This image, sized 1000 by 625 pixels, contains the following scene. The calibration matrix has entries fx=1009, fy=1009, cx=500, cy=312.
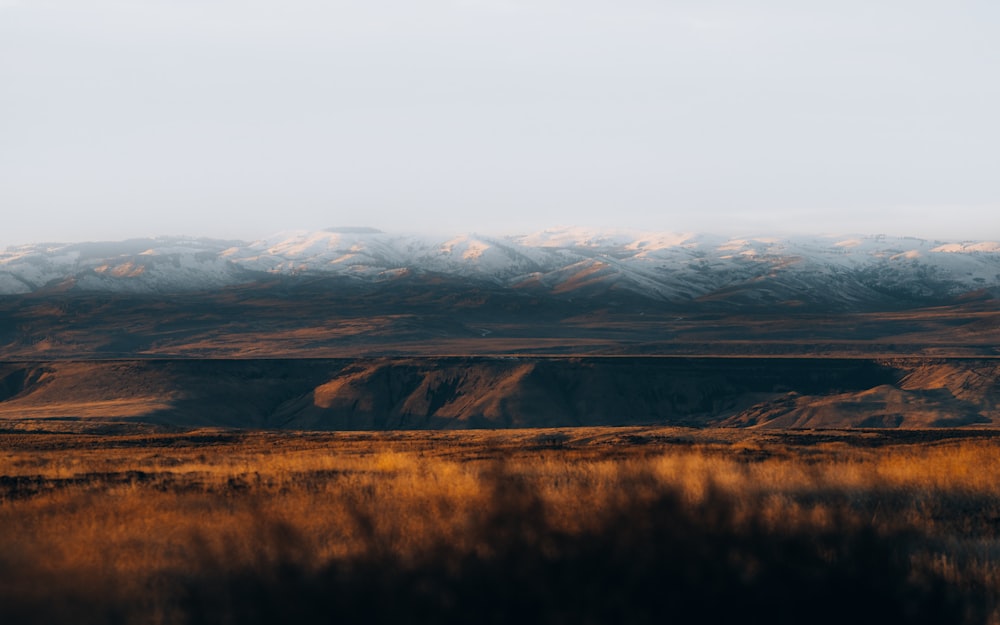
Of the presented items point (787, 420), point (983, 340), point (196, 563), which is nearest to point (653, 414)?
point (787, 420)

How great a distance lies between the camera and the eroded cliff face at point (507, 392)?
271 ft

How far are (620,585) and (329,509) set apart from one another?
20.0 ft

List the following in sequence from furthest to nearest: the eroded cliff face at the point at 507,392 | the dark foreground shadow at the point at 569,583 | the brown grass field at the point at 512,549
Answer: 1. the eroded cliff face at the point at 507,392
2. the brown grass field at the point at 512,549
3. the dark foreground shadow at the point at 569,583

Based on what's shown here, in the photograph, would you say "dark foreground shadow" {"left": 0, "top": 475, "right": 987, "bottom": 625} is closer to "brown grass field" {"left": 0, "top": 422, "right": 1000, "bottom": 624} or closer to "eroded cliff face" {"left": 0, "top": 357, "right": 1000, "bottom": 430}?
"brown grass field" {"left": 0, "top": 422, "right": 1000, "bottom": 624}

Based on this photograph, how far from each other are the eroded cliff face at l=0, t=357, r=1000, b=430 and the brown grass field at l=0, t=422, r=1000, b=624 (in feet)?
191

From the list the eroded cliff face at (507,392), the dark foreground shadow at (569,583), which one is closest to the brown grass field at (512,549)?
the dark foreground shadow at (569,583)

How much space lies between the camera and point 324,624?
1612 cm

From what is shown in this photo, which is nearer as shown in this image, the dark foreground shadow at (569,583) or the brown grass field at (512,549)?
the dark foreground shadow at (569,583)

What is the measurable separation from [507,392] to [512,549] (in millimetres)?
71795

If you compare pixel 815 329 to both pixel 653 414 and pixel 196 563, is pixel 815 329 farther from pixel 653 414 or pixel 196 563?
pixel 196 563

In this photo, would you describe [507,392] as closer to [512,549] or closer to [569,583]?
[512,549]

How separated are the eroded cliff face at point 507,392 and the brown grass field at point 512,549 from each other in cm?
5818

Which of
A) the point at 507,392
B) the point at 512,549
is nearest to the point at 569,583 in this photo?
the point at 512,549

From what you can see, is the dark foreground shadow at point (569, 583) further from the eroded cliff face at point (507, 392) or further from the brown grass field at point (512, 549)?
the eroded cliff face at point (507, 392)
